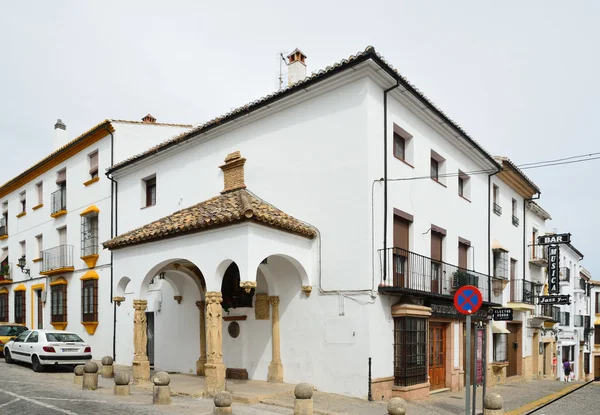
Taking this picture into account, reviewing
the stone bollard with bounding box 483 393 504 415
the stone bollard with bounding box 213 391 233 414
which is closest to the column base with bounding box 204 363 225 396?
the stone bollard with bounding box 213 391 233 414

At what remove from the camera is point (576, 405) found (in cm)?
1379

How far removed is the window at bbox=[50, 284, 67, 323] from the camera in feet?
68.8

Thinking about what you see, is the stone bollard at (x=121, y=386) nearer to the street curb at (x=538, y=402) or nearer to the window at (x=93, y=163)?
the street curb at (x=538, y=402)

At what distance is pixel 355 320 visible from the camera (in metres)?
11.6

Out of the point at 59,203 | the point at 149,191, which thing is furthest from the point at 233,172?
the point at 59,203

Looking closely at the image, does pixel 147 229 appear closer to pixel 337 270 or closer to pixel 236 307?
pixel 236 307

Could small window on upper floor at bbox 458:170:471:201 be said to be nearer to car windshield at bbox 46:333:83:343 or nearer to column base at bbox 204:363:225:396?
column base at bbox 204:363:225:396

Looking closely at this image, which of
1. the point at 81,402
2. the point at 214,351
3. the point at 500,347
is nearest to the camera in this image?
the point at 81,402

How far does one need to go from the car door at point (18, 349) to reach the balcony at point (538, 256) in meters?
19.6

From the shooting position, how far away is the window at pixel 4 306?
2656 centimetres

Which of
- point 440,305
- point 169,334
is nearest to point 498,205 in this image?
point 440,305

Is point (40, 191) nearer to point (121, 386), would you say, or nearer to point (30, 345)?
point (30, 345)

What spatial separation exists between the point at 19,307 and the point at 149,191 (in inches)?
463

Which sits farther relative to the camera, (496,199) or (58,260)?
(58,260)
